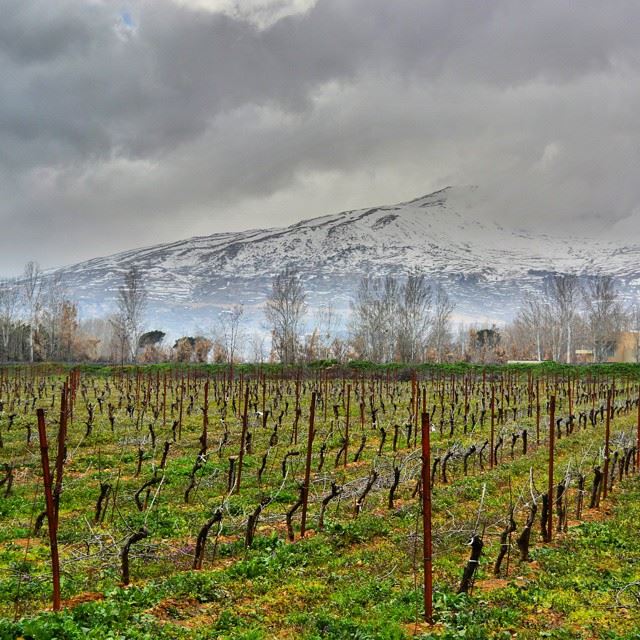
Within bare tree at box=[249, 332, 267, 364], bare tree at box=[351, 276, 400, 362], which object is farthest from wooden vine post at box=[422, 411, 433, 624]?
bare tree at box=[351, 276, 400, 362]

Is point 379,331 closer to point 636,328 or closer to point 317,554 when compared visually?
point 317,554

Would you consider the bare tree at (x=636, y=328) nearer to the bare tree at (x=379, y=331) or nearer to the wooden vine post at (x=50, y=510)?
the bare tree at (x=379, y=331)

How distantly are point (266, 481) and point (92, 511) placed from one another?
11.8 ft

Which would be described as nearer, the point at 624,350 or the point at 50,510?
the point at 50,510

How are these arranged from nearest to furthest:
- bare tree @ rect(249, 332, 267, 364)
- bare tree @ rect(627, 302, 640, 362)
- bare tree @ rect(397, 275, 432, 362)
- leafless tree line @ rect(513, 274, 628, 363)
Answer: bare tree @ rect(249, 332, 267, 364) → bare tree @ rect(397, 275, 432, 362) → leafless tree line @ rect(513, 274, 628, 363) → bare tree @ rect(627, 302, 640, 362)

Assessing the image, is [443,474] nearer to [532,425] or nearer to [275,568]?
[275,568]

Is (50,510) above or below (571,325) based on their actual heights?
below

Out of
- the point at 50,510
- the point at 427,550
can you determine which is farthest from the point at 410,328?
the point at 50,510

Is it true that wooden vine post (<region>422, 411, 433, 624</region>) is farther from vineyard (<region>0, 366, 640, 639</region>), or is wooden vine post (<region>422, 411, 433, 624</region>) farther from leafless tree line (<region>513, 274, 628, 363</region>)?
leafless tree line (<region>513, 274, 628, 363</region>)

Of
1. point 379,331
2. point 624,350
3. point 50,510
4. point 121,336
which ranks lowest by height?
point 50,510

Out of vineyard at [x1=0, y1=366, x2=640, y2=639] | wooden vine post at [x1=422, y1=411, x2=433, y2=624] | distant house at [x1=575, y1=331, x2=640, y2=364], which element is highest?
distant house at [x1=575, y1=331, x2=640, y2=364]

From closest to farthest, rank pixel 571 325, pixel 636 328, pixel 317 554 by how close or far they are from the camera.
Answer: pixel 317 554
pixel 571 325
pixel 636 328

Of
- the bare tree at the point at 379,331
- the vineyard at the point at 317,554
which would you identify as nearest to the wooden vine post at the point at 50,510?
the vineyard at the point at 317,554

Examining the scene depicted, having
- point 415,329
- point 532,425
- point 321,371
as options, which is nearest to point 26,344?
point 321,371
